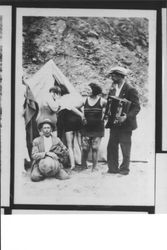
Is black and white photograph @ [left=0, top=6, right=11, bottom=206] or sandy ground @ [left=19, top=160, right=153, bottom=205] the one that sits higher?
black and white photograph @ [left=0, top=6, right=11, bottom=206]

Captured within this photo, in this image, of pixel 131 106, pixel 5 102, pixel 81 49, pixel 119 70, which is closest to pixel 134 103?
pixel 131 106

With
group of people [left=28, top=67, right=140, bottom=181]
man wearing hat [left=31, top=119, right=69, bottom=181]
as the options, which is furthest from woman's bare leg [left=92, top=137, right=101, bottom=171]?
man wearing hat [left=31, top=119, right=69, bottom=181]

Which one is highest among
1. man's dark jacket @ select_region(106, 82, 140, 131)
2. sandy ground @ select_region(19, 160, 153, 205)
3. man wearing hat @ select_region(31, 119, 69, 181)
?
man's dark jacket @ select_region(106, 82, 140, 131)

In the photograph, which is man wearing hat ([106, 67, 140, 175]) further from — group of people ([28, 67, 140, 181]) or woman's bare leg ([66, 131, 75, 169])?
woman's bare leg ([66, 131, 75, 169])

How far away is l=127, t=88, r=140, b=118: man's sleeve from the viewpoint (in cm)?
122

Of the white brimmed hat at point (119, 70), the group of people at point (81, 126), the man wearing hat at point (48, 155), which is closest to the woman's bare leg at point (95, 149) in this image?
the group of people at point (81, 126)

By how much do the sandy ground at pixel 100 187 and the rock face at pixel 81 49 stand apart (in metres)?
0.24

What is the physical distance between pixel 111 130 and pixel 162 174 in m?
0.25

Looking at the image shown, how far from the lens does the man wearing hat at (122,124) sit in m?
1.21

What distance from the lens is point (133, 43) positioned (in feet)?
4.01
